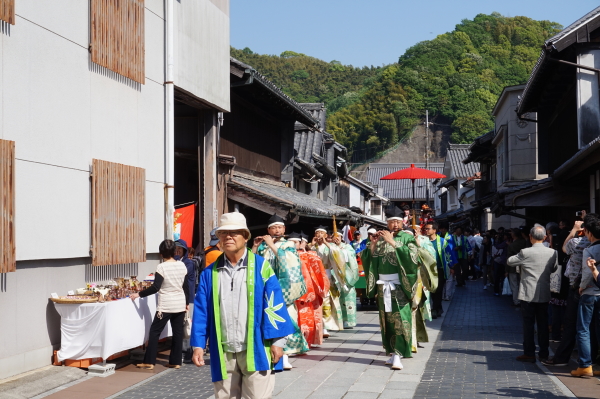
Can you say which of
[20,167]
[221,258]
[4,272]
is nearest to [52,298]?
[4,272]

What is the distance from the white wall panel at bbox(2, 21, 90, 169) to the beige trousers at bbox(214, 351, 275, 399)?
4.51 meters

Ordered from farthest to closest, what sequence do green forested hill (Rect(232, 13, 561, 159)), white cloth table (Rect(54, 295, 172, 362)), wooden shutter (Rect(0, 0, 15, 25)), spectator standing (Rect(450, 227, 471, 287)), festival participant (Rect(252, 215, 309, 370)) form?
green forested hill (Rect(232, 13, 561, 159)) → spectator standing (Rect(450, 227, 471, 287)) → festival participant (Rect(252, 215, 309, 370)) → white cloth table (Rect(54, 295, 172, 362)) → wooden shutter (Rect(0, 0, 15, 25))

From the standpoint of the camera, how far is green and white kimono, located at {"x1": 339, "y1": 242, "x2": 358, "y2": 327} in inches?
492

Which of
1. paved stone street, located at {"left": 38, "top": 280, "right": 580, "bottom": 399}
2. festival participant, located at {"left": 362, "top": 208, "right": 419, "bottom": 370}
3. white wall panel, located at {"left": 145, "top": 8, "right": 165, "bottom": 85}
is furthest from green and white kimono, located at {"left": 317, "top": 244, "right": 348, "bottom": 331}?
white wall panel, located at {"left": 145, "top": 8, "right": 165, "bottom": 85}

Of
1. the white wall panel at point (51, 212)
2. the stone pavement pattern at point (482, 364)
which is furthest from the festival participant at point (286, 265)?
the white wall panel at point (51, 212)

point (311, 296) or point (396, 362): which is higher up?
point (311, 296)

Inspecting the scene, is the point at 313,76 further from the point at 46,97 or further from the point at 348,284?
the point at 46,97

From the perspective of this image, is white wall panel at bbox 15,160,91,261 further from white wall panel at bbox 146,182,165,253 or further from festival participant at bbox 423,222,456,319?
festival participant at bbox 423,222,456,319

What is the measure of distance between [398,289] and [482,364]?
1.58m

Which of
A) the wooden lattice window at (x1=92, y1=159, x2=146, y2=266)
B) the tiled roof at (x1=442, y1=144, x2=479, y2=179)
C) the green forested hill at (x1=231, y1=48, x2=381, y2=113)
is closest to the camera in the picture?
the wooden lattice window at (x1=92, y1=159, x2=146, y2=266)

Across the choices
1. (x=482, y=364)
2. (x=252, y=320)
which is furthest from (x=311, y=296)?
(x=252, y=320)

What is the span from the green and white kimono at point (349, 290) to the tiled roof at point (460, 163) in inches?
1535

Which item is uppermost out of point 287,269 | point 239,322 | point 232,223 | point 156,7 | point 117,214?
point 156,7

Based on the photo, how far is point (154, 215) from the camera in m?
11.6
